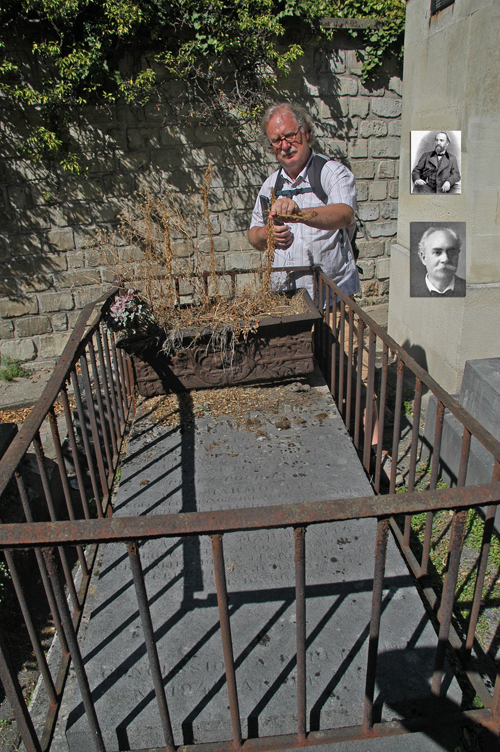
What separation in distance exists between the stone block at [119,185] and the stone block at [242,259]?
131cm

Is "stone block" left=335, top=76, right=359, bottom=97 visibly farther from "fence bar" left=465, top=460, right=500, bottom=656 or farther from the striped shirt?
"fence bar" left=465, top=460, right=500, bottom=656

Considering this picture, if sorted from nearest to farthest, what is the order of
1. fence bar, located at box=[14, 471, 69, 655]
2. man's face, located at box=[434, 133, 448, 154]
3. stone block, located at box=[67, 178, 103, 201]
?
fence bar, located at box=[14, 471, 69, 655], man's face, located at box=[434, 133, 448, 154], stone block, located at box=[67, 178, 103, 201]

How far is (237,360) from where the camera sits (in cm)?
332

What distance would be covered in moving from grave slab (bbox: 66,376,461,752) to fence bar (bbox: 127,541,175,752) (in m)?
0.13

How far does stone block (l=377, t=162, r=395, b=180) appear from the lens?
6.14m

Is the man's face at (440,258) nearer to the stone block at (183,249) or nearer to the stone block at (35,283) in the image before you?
the stone block at (183,249)

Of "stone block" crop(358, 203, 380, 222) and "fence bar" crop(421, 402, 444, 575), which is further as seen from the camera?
"stone block" crop(358, 203, 380, 222)

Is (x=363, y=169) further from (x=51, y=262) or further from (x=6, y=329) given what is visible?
(x=6, y=329)

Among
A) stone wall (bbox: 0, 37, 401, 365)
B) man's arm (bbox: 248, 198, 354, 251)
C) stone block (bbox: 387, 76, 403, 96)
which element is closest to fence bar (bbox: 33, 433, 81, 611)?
man's arm (bbox: 248, 198, 354, 251)

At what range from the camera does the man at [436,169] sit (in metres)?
2.69

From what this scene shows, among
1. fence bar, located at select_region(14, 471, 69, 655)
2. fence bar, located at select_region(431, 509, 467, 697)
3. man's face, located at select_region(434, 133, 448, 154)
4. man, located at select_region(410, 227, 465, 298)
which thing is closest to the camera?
fence bar, located at select_region(431, 509, 467, 697)

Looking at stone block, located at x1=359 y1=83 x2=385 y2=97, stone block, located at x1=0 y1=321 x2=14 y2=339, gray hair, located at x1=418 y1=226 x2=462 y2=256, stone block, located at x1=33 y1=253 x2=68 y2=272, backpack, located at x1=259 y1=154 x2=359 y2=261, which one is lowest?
stone block, located at x1=0 y1=321 x2=14 y2=339

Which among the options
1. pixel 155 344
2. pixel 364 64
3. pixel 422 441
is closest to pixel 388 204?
pixel 364 64

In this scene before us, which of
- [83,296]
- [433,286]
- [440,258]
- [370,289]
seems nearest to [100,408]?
[433,286]
